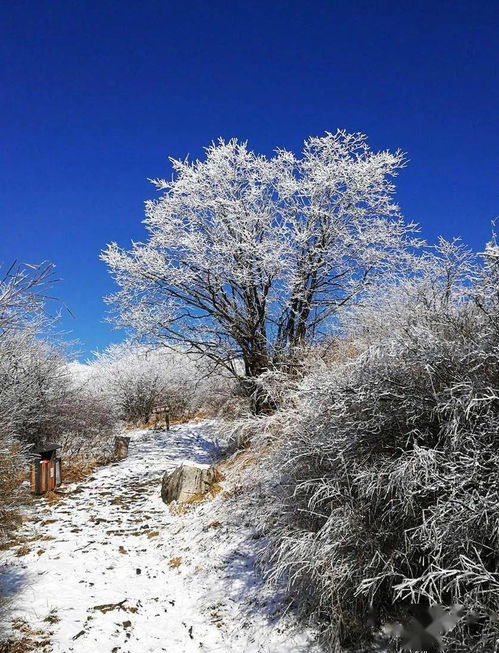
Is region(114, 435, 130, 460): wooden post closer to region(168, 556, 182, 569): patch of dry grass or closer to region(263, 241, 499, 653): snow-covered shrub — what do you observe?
region(168, 556, 182, 569): patch of dry grass

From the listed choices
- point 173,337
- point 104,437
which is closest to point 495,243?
point 173,337

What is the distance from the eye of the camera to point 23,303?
11.1 ft

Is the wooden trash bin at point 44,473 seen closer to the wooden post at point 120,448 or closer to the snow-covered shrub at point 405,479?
the wooden post at point 120,448

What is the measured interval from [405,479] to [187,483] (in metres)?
5.46

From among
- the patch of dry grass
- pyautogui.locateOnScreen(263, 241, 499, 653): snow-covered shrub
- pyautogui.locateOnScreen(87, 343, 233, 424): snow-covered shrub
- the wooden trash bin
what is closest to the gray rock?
the patch of dry grass

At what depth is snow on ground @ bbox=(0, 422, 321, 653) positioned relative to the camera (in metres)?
3.92

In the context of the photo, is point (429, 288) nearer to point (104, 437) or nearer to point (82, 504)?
point (82, 504)

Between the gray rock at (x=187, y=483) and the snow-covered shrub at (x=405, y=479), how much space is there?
3747mm

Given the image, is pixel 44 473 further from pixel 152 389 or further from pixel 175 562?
pixel 152 389

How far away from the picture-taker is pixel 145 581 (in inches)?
201

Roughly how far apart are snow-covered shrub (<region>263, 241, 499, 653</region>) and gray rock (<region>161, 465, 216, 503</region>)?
3.75 metres

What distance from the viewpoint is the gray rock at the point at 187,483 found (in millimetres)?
7703

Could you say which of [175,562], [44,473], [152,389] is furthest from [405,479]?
[152,389]

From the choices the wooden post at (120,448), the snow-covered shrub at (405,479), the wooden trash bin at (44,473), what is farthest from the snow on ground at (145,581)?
the wooden post at (120,448)
